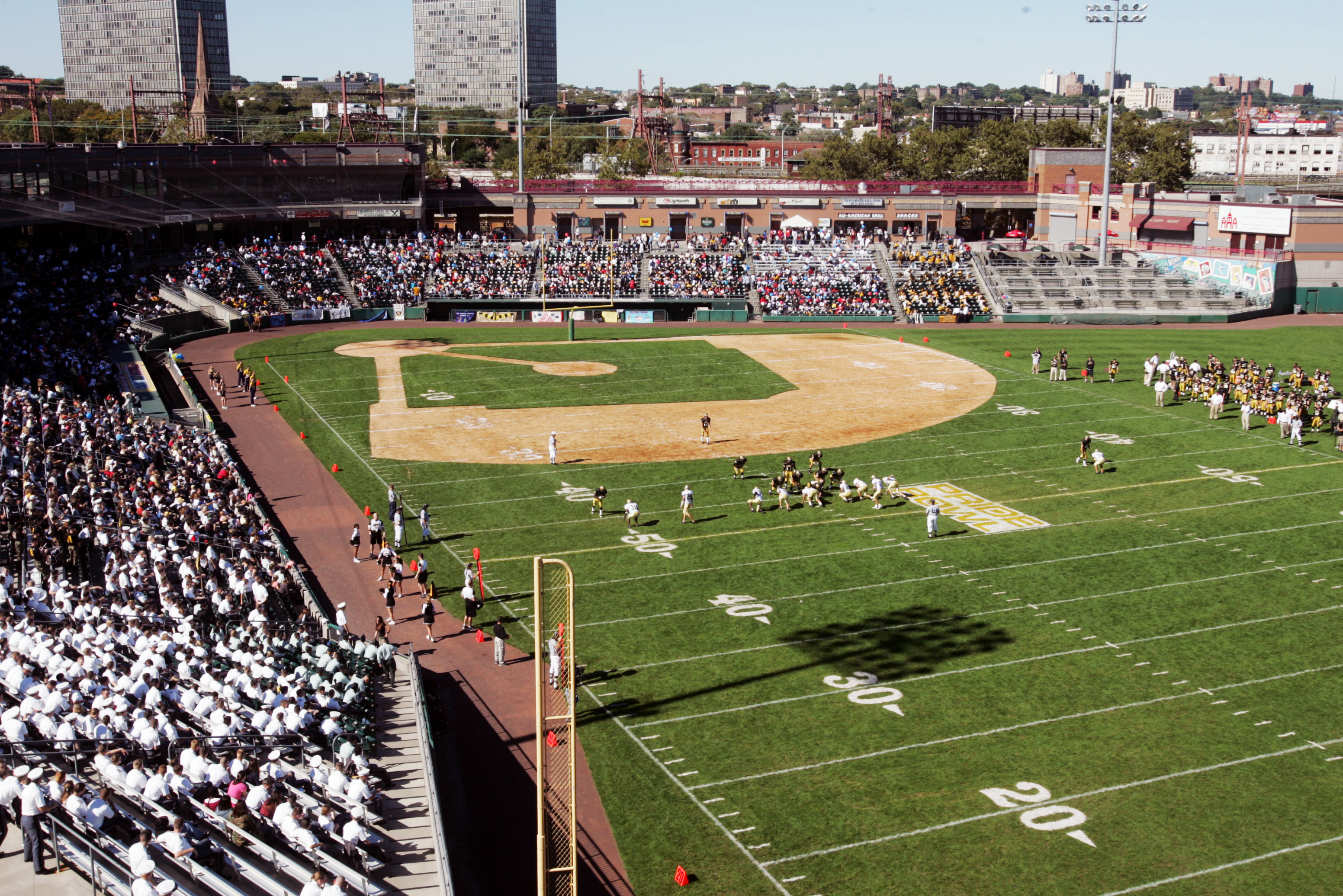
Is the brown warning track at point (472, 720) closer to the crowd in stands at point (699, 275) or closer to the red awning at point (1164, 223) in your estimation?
the crowd in stands at point (699, 275)

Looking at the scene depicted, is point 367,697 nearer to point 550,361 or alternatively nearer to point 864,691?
point 864,691

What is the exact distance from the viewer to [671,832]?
18.4 meters

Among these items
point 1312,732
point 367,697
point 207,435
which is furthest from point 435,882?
point 207,435

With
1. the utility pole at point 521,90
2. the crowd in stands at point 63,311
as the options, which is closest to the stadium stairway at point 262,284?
the crowd in stands at point 63,311

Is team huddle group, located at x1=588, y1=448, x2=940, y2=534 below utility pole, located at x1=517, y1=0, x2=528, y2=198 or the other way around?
below

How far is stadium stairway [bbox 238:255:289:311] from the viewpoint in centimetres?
7062

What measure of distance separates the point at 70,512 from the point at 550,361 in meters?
32.2

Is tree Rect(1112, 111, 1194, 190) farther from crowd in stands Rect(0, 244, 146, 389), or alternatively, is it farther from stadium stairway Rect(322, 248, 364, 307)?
crowd in stands Rect(0, 244, 146, 389)

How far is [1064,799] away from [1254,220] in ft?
227

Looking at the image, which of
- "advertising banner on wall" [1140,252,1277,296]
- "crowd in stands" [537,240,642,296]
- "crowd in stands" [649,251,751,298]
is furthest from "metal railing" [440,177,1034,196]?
"advertising banner on wall" [1140,252,1277,296]

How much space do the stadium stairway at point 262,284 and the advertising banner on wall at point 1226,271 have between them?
5639 cm

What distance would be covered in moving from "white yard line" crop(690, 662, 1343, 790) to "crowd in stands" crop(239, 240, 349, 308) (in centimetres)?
5800

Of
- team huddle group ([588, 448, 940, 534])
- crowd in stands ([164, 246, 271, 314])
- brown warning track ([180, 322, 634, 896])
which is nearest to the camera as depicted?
brown warning track ([180, 322, 634, 896])

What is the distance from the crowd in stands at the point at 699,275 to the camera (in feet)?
245
